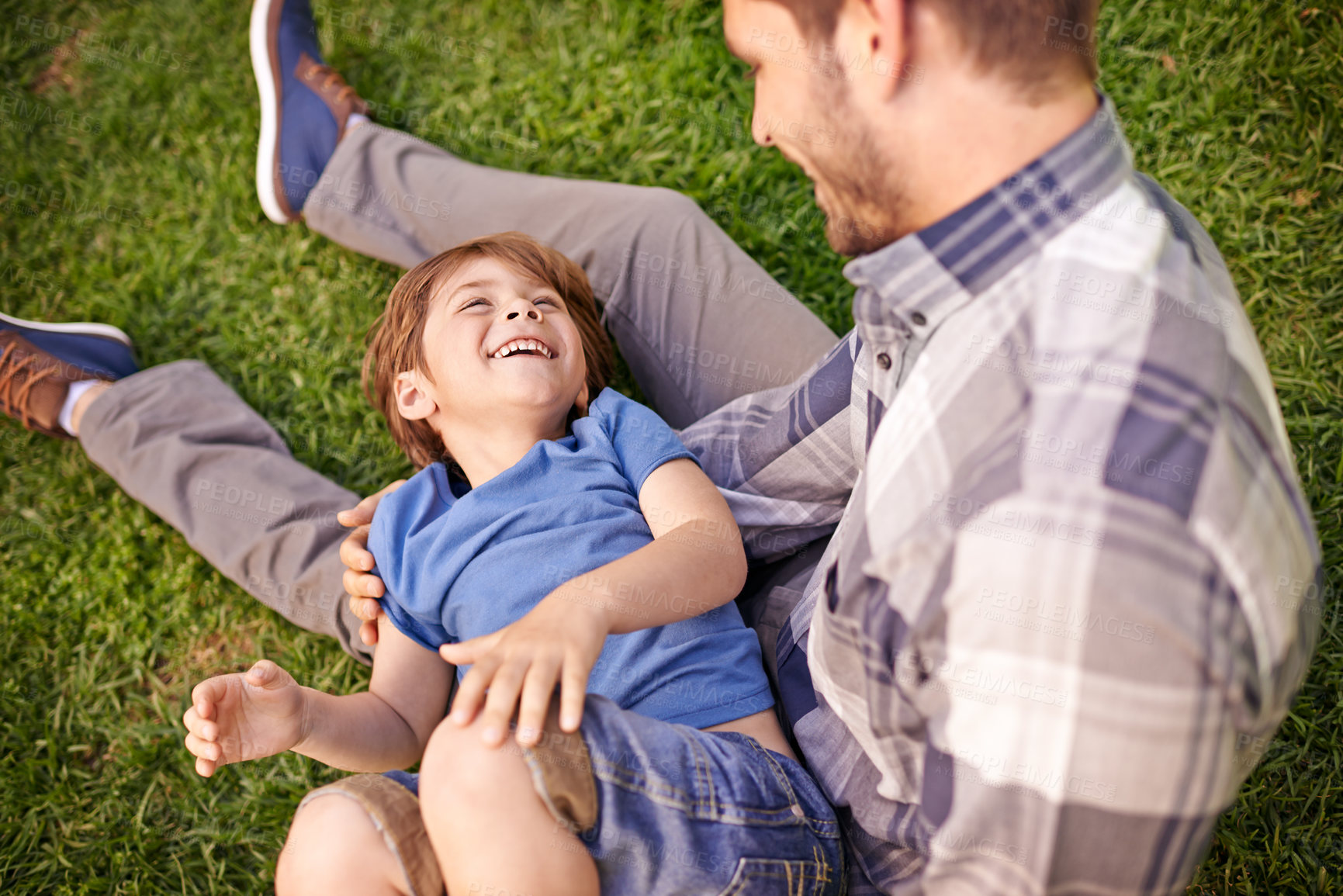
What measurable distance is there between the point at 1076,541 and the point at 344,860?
1.38m

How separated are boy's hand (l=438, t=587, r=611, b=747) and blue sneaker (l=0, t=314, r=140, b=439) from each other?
2.22m

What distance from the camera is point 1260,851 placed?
2.25 meters

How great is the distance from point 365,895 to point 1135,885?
1284 mm

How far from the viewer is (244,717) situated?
1798mm

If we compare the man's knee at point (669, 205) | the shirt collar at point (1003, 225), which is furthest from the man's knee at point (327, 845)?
the man's knee at point (669, 205)

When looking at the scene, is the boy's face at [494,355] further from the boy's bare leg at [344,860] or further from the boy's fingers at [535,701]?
the boy's bare leg at [344,860]

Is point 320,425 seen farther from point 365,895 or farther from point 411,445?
point 365,895

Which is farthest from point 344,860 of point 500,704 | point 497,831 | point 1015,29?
point 1015,29

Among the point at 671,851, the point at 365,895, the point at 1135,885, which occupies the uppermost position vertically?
the point at 1135,885

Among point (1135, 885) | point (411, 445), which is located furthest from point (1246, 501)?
point (411, 445)

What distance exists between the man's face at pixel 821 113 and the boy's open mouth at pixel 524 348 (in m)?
0.92

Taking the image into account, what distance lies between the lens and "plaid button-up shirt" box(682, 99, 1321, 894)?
1108mm

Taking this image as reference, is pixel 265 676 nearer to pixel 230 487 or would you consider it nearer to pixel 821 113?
pixel 230 487

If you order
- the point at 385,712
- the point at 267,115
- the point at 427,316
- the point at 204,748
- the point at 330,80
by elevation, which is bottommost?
the point at 385,712
